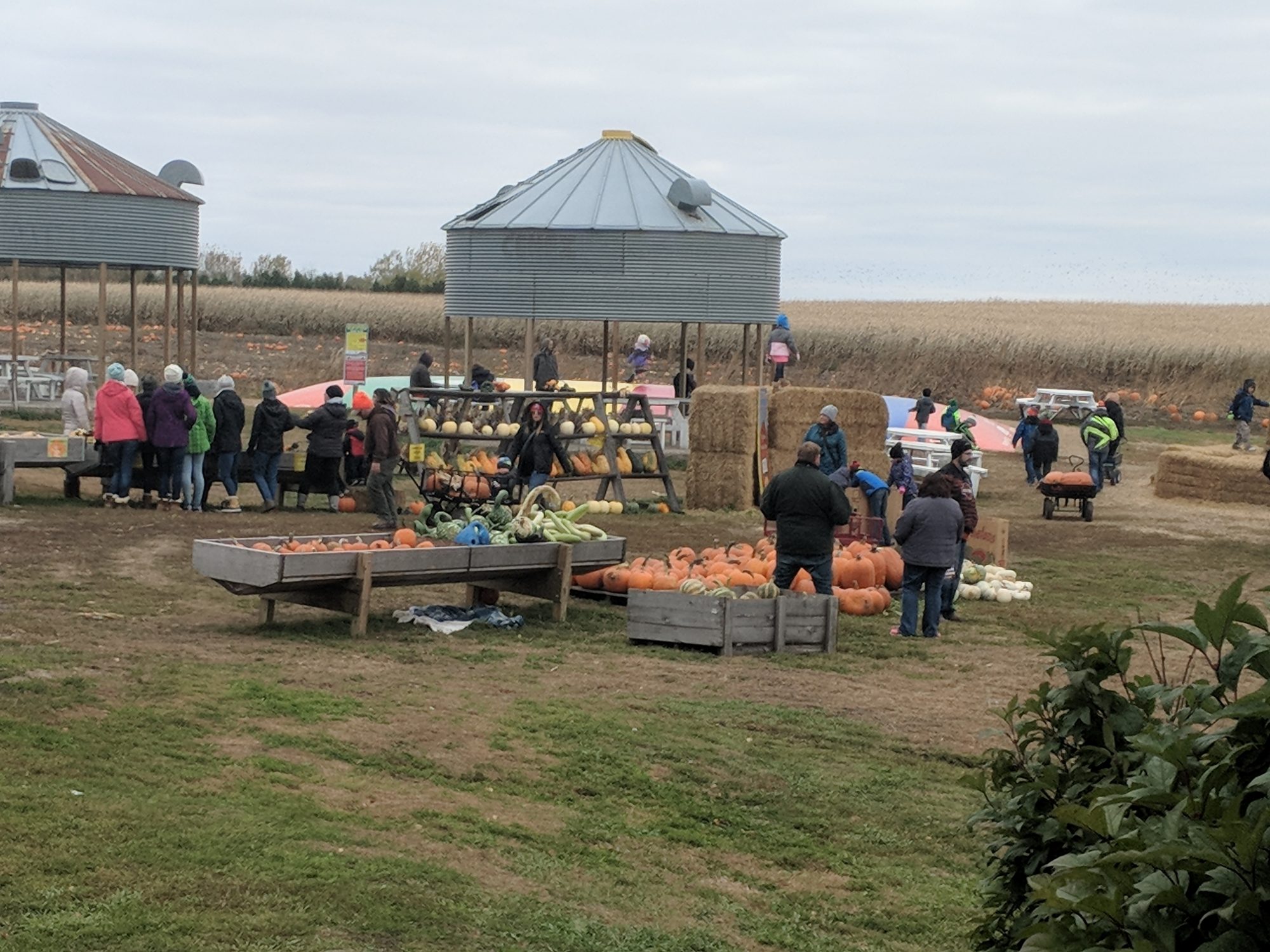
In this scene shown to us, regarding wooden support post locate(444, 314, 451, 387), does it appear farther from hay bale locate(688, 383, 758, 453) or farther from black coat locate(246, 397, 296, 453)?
black coat locate(246, 397, 296, 453)

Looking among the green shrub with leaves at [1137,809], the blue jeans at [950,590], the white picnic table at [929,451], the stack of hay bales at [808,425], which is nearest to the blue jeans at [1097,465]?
the white picnic table at [929,451]

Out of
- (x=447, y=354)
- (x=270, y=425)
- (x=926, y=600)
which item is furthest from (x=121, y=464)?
(x=447, y=354)

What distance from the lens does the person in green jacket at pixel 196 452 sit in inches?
899

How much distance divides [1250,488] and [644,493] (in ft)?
35.2

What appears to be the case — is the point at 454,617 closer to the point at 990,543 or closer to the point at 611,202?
the point at 990,543

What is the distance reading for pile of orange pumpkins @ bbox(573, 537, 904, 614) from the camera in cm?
1628

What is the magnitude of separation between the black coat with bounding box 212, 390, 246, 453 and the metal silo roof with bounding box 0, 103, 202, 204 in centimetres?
1207

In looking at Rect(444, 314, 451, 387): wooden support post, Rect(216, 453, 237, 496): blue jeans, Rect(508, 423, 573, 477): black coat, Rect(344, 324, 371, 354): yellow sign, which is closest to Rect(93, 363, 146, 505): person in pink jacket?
Rect(216, 453, 237, 496): blue jeans

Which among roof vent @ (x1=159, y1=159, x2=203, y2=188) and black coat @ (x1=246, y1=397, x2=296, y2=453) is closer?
black coat @ (x1=246, y1=397, x2=296, y2=453)

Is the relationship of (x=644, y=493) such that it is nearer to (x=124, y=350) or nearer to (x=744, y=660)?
(x=744, y=660)

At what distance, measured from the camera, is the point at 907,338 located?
61781mm

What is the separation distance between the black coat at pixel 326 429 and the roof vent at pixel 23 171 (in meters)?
12.6

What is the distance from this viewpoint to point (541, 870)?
8.72 meters

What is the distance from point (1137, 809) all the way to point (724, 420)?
21956 mm
